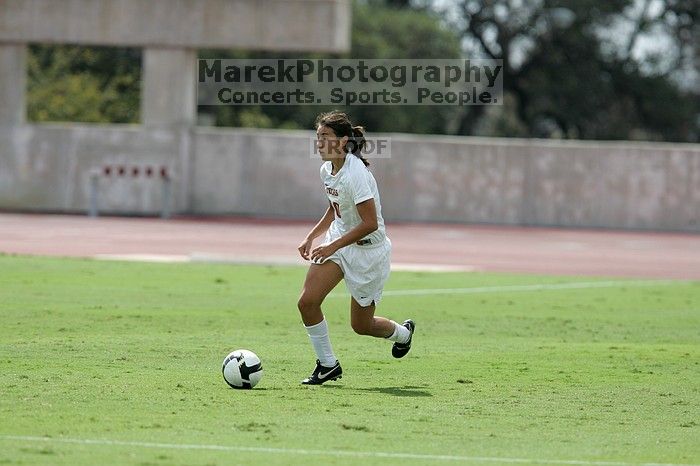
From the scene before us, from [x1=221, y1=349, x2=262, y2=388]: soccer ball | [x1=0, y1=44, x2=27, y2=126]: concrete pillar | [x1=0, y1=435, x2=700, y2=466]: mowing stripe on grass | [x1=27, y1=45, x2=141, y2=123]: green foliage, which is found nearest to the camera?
[x1=0, y1=435, x2=700, y2=466]: mowing stripe on grass

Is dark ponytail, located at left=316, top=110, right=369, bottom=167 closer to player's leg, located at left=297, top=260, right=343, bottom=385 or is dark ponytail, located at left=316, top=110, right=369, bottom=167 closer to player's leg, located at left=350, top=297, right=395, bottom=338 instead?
player's leg, located at left=297, top=260, right=343, bottom=385

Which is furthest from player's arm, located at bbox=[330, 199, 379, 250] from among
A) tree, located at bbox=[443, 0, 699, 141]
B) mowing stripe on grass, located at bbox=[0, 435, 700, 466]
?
tree, located at bbox=[443, 0, 699, 141]

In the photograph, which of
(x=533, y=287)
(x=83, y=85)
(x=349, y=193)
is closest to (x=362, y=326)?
(x=349, y=193)

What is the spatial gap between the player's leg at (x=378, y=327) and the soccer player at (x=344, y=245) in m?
0.01

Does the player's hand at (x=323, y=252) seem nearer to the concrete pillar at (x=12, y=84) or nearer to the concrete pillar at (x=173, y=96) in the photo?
the concrete pillar at (x=173, y=96)

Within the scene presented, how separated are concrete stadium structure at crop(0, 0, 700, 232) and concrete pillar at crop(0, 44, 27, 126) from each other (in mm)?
25

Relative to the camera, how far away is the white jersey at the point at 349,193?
10.2 m

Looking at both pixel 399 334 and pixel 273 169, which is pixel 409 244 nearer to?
pixel 273 169

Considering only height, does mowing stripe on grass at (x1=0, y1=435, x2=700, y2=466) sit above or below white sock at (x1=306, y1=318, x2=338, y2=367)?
below

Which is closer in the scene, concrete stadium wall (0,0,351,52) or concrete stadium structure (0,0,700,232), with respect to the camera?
concrete stadium wall (0,0,351,52)

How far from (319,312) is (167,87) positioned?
2522 cm

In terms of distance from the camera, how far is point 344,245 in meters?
10.2

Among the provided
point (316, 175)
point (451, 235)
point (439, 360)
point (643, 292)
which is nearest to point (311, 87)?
point (316, 175)

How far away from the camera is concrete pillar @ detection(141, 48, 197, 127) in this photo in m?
34.7
